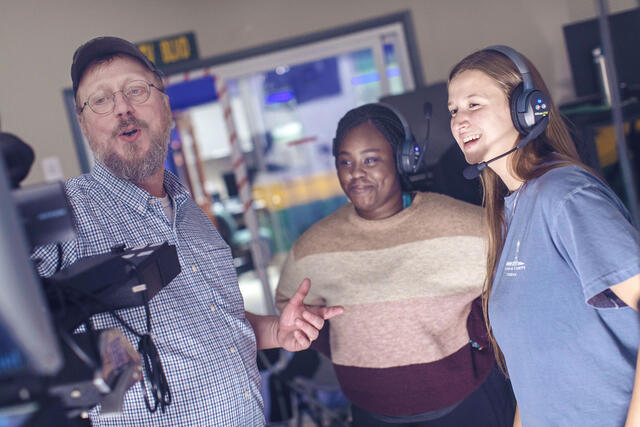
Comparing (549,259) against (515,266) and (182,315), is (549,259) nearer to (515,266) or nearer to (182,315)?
(515,266)

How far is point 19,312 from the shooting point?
53 centimetres

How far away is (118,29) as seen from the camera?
159 inches

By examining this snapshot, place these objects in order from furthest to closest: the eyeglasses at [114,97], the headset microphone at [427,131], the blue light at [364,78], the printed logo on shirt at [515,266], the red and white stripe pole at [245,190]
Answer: the blue light at [364,78] < the red and white stripe pole at [245,190] < the headset microphone at [427,131] < the eyeglasses at [114,97] < the printed logo on shirt at [515,266]

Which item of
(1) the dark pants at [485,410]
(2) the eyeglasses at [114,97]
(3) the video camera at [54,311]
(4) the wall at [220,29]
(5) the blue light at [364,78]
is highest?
(4) the wall at [220,29]

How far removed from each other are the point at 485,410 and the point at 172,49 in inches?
142

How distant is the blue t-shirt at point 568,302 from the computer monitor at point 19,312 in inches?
35.0

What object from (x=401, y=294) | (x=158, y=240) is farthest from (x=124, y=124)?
(x=401, y=294)

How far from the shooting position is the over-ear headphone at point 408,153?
157cm

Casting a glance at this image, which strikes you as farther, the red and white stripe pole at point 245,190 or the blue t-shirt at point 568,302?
the red and white stripe pole at point 245,190

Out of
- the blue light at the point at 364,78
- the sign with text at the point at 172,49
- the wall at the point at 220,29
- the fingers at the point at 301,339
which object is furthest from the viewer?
the blue light at the point at 364,78

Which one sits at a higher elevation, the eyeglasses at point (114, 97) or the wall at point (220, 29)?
the wall at point (220, 29)

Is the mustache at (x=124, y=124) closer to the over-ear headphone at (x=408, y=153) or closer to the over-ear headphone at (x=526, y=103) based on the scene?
the over-ear headphone at (x=408, y=153)

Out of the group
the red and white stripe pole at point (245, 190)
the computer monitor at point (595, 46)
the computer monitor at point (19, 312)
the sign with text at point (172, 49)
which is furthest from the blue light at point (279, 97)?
the computer monitor at point (19, 312)

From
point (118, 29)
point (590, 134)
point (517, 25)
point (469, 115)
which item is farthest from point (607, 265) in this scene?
point (118, 29)
